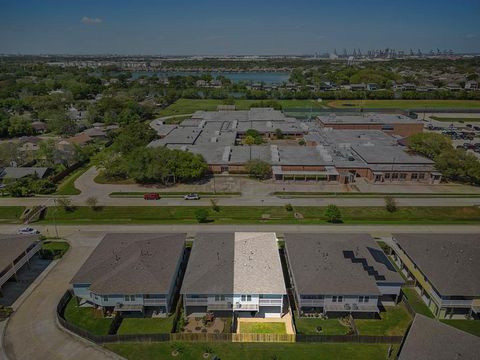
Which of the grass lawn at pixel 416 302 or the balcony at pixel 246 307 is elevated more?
the balcony at pixel 246 307

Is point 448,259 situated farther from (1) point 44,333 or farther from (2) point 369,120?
(2) point 369,120

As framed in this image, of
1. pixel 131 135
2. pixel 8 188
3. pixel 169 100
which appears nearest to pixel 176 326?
pixel 8 188

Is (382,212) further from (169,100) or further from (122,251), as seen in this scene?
(169,100)

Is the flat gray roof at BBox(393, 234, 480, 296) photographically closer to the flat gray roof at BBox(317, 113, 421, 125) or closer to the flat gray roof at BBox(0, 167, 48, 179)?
the flat gray roof at BBox(0, 167, 48, 179)

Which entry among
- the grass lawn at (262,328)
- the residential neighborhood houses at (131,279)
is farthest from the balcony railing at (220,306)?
the residential neighborhood houses at (131,279)

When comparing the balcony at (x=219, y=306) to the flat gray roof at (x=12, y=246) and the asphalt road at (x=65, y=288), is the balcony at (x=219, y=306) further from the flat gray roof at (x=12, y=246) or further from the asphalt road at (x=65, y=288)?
the flat gray roof at (x=12, y=246)

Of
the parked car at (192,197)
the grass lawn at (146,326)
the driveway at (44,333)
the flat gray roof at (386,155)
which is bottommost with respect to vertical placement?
the grass lawn at (146,326)
